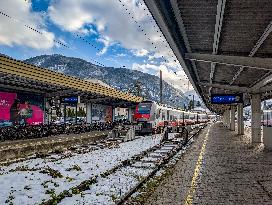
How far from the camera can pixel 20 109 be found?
2823 centimetres

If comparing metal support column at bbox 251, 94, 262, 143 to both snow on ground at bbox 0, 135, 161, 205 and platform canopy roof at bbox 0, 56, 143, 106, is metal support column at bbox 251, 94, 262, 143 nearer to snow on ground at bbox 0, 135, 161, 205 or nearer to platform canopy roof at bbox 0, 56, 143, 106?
platform canopy roof at bbox 0, 56, 143, 106

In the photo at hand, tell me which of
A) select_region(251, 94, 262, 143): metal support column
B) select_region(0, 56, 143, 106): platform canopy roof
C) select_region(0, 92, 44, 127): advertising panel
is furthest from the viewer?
select_region(251, 94, 262, 143): metal support column

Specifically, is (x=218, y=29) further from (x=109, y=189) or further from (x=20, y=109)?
(x=20, y=109)

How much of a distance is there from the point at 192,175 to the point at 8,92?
18.9 m

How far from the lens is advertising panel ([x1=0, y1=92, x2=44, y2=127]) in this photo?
26.2 meters

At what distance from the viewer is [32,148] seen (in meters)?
21.0

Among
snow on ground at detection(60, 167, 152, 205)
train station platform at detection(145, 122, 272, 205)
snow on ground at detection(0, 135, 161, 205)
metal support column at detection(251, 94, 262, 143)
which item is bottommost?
snow on ground at detection(0, 135, 161, 205)

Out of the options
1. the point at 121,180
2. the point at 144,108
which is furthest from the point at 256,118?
the point at 121,180

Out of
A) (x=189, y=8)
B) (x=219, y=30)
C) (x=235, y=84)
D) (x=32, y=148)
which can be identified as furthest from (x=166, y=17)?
(x=235, y=84)

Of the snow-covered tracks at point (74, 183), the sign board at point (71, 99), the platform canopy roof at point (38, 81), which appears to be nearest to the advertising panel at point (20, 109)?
the platform canopy roof at point (38, 81)

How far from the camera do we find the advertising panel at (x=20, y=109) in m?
26.2

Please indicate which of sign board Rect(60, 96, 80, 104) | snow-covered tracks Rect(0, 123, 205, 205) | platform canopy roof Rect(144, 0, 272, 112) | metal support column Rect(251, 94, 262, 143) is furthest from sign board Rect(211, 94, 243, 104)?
snow-covered tracks Rect(0, 123, 205, 205)

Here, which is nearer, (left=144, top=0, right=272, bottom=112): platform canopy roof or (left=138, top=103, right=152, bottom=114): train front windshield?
(left=144, top=0, right=272, bottom=112): platform canopy roof

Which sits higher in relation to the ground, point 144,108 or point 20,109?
point 144,108
